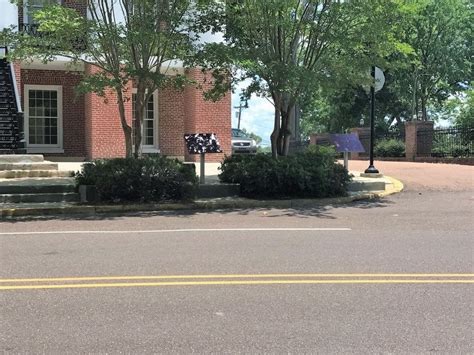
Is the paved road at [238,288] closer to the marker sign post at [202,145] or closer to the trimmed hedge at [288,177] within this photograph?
the trimmed hedge at [288,177]

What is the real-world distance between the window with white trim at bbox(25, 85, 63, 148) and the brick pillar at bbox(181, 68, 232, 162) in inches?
200

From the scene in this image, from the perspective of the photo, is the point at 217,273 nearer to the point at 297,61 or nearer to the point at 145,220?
the point at 145,220

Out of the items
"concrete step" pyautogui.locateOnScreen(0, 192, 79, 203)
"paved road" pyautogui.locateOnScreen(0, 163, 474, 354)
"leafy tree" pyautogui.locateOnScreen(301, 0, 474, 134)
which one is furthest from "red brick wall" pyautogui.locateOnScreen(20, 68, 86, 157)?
"leafy tree" pyautogui.locateOnScreen(301, 0, 474, 134)

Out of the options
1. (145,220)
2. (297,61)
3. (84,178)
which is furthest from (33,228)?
(297,61)

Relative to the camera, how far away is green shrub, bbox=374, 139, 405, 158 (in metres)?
30.5

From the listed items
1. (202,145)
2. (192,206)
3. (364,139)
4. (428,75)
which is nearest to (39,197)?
(192,206)

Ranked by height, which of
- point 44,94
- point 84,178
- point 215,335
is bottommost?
point 215,335

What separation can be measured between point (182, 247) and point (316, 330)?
3816 mm

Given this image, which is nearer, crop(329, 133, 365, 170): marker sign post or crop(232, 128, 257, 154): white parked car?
crop(329, 133, 365, 170): marker sign post

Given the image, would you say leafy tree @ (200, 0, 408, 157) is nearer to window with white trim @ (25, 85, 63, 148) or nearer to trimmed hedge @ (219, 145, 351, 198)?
trimmed hedge @ (219, 145, 351, 198)

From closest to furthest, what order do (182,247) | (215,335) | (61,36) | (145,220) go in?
(215,335) → (182,247) → (145,220) → (61,36)

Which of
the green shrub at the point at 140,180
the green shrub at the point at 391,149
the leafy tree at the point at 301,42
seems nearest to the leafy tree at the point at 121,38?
the leafy tree at the point at 301,42

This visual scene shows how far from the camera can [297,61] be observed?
52.2 ft

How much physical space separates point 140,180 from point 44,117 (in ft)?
37.5
